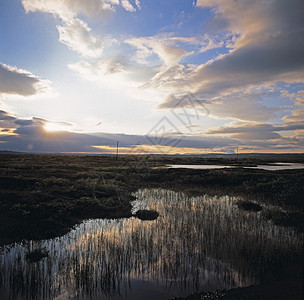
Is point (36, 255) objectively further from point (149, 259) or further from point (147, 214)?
point (147, 214)

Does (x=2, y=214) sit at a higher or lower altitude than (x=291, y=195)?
lower

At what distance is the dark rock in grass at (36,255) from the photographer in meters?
9.28

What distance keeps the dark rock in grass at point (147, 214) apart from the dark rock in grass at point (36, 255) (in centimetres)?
715

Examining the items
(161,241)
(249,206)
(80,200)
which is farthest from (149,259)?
(249,206)

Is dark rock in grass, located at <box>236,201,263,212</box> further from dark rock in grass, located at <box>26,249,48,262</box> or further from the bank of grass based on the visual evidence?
dark rock in grass, located at <box>26,249,48,262</box>

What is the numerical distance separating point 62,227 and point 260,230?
12.7 meters

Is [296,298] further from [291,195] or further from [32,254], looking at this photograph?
[291,195]

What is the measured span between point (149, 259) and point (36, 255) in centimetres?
540

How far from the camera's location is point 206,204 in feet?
62.0

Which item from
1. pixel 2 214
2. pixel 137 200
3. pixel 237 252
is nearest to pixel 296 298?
pixel 237 252

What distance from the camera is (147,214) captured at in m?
15.6

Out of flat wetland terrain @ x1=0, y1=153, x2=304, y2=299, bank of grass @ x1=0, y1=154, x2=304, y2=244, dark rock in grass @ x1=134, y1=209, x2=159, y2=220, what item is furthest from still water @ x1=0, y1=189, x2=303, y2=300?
bank of grass @ x1=0, y1=154, x2=304, y2=244

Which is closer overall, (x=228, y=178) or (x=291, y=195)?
(x=291, y=195)

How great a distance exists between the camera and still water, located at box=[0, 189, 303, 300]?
7.33 metres
